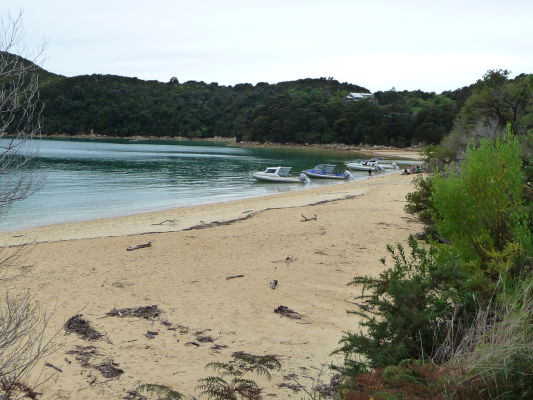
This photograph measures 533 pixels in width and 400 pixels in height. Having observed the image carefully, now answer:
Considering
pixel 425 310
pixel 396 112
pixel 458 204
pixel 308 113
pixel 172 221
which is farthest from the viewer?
pixel 308 113

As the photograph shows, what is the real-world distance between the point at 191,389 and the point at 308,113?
116 m

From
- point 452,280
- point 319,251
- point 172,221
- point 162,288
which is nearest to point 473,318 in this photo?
point 452,280

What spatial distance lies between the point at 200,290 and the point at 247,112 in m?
131

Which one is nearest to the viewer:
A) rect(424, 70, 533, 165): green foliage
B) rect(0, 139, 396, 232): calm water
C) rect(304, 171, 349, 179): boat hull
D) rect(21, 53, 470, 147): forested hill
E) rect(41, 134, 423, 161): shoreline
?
rect(0, 139, 396, 232): calm water

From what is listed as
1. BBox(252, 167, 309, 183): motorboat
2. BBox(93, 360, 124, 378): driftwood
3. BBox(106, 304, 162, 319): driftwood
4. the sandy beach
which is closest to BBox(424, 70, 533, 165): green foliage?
→ the sandy beach

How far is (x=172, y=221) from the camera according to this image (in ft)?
69.2

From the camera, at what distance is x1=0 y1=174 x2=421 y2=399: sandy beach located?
6.73 metres

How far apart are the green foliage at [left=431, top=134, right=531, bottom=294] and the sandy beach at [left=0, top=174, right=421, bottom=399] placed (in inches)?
94.0

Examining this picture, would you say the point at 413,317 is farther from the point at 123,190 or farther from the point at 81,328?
the point at 123,190

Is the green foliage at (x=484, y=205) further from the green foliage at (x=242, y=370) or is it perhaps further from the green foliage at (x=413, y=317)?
the green foliage at (x=242, y=370)

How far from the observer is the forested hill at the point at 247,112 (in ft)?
348

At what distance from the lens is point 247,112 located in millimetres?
138500

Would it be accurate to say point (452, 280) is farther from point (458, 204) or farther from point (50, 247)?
point (50, 247)

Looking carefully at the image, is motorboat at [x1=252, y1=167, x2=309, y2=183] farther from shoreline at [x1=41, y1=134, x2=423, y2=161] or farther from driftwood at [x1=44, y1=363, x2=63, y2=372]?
shoreline at [x1=41, y1=134, x2=423, y2=161]
